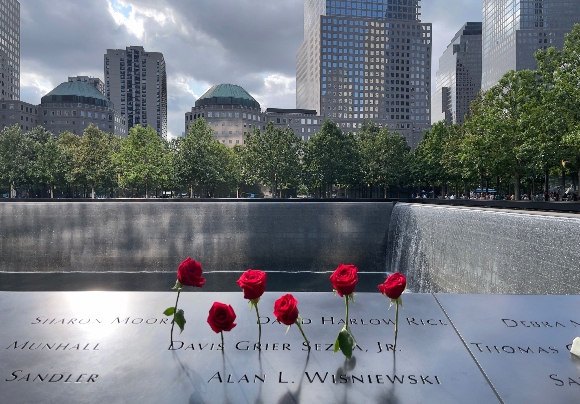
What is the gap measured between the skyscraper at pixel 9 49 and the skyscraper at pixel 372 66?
94798 millimetres

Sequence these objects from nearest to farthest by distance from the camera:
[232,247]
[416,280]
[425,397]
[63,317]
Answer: [425,397] → [63,317] → [416,280] → [232,247]

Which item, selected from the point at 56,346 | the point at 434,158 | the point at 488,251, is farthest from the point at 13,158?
the point at 56,346

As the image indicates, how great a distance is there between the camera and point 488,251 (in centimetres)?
1526

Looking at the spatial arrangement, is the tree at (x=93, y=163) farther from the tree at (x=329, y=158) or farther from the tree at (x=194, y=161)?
the tree at (x=329, y=158)

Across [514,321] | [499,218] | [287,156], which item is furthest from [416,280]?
[287,156]

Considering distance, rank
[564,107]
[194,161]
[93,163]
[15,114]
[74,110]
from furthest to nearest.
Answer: [74,110] → [15,114] → [93,163] → [194,161] → [564,107]

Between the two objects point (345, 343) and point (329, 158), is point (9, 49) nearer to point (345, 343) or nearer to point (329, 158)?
point (329, 158)

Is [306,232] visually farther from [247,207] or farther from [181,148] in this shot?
[181,148]

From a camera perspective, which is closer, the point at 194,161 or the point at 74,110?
the point at 194,161

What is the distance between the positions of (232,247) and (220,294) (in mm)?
23365

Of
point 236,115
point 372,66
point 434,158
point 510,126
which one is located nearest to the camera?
point 510,126

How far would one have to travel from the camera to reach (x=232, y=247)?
27.3 m

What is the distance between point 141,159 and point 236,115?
263ft

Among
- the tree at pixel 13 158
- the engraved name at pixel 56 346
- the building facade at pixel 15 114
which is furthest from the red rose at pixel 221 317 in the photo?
the building facade at pixel 15 114
